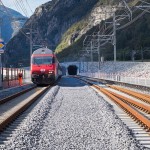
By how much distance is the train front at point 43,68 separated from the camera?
36719mm

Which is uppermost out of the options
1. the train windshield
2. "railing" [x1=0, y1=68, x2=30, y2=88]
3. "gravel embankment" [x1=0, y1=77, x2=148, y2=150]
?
the train windshield

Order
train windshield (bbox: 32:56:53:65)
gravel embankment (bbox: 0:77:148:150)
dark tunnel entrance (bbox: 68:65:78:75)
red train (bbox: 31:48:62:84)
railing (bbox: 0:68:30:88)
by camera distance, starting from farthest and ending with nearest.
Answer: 1. dark tunnel entrance (bbox: 68:65:78:75)
2. train windshield (bbox: 32:56:53:65)
3. red train (bbox: 31:48:62:84)
4. railing (bbox: 0:68:30:88)
5. gravel embankment (bbox: 0:77:148:150)

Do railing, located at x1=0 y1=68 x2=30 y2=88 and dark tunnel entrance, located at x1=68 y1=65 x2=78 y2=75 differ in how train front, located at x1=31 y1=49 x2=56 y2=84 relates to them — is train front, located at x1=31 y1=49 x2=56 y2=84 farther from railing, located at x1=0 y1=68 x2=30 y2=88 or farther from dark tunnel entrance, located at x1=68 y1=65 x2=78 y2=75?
dark tunnel entrance, located at x1=68 y1=65 x2=78 y2=75

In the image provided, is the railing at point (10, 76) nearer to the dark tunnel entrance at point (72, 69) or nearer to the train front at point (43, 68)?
the train front at point (43, 68)

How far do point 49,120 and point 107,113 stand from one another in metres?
2.58

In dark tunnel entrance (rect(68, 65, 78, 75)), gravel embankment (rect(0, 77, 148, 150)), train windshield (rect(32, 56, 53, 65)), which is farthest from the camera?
dark tunnel entrance (rect(68, 65, 78, 75))

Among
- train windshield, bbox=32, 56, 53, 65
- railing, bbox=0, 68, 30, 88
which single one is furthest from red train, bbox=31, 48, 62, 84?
railing, bbox=0, 68, 30, 88

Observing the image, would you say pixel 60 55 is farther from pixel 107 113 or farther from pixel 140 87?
pixel 107 113

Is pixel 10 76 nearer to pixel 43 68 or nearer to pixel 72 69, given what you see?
pixel 43 68

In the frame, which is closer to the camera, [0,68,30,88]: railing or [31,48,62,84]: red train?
[0,68,30,88]: railing

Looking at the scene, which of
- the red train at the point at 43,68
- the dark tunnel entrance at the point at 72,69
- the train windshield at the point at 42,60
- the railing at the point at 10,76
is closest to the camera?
the railing at the point at 10,76

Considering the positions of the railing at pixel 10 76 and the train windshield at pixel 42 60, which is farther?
the train windshield at pixel 42 60

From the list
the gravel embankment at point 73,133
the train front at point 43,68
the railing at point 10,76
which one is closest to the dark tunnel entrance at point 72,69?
the railing at point 10,76

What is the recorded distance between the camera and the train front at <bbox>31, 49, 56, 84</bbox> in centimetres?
3672
